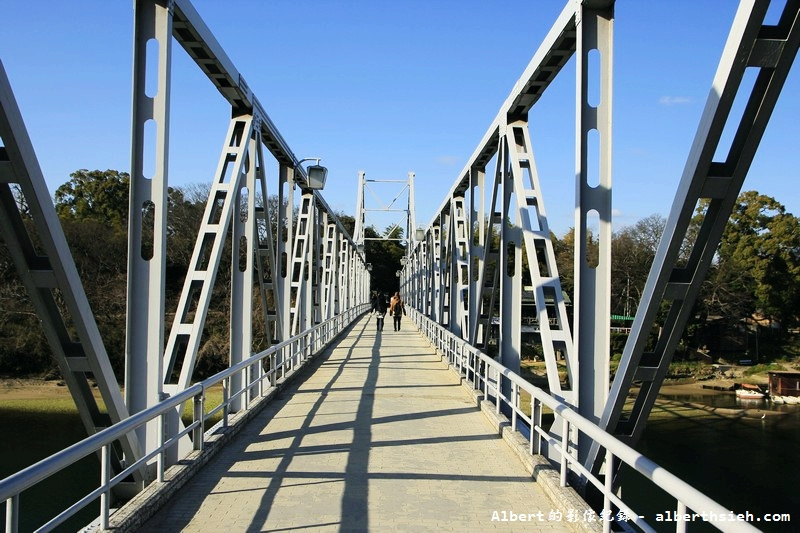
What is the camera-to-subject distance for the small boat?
4169 cm

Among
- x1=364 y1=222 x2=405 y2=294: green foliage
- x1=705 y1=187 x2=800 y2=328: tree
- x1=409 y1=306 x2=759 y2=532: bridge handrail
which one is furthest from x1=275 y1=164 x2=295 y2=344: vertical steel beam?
x1=364 y1=222 x2=405 y2=294: green foliage

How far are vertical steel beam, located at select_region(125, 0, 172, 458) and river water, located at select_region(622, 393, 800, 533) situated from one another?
1516 centimetres

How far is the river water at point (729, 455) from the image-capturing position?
2184 cm

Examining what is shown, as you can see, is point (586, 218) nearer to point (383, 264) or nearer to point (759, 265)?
point (759, 265)

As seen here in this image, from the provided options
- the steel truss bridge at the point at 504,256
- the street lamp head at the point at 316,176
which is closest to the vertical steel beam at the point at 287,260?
the street lamp head at the point at 316,176

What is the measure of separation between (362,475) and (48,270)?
127 inches

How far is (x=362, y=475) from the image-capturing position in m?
6.63

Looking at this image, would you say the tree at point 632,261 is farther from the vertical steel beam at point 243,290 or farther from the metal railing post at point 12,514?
the metal railing post at point 12,514

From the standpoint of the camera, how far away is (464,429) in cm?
912

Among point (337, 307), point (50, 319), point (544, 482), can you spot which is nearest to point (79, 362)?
point (50, 319)

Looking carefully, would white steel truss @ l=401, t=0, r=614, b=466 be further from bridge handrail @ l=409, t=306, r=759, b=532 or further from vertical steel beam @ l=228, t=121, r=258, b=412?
vertical steel beam @ l=228, t=121, r=258, b=412

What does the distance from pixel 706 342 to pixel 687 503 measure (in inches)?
2217

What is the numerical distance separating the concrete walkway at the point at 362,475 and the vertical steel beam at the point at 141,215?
0.99 metres

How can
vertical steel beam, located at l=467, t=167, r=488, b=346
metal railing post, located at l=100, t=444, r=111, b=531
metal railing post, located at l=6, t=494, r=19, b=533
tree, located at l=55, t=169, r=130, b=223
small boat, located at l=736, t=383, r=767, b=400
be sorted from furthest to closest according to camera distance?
tree, located at l=55, t=169, r=130, b=223
small boat, located at l=736, t=383, r=767, b=400
vertical steel beam, located at l=467, t=167, r=488, b=346
metal railing post, located at l=100, t=444, r=111, b=531
metal railing post, located at l=6, t=494, r=19, b=533
